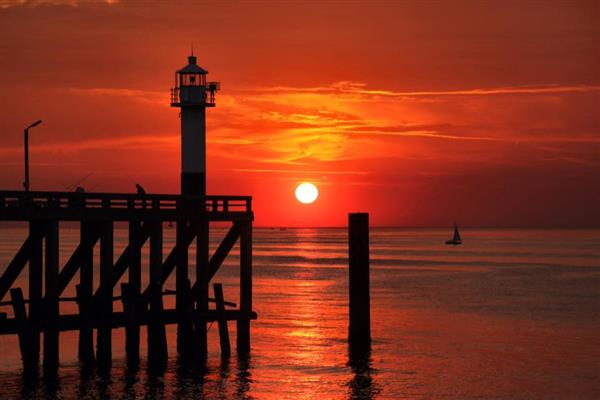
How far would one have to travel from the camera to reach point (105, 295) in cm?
2945

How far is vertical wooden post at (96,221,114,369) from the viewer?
29391 mm

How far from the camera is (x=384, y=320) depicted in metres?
49.0

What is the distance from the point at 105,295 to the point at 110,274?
0.67 meters

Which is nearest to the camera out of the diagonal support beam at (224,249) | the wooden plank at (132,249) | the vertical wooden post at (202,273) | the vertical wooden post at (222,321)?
the wooden plank at (132,249)

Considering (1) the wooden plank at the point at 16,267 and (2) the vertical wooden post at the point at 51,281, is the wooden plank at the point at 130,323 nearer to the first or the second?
(2) the vertical wooden post at the point at 51,281

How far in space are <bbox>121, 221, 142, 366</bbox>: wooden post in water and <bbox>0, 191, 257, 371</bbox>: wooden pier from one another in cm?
3

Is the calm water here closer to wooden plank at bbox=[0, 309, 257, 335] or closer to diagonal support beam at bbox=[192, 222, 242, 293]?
wooden plank at bbox=[0, 309, 257, 335]

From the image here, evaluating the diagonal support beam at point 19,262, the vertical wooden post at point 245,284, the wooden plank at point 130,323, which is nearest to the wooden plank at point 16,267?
the diagonal support beam at point 19,262

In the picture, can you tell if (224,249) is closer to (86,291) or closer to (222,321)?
(222,321)

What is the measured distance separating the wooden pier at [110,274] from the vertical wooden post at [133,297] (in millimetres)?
31

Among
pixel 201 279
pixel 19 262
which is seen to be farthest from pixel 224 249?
pixel 19 262

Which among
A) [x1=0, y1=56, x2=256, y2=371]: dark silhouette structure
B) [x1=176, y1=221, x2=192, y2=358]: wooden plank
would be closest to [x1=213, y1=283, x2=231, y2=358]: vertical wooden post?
[x1=0, y1=56, x2=256, y2=371]: dark silhouette structure

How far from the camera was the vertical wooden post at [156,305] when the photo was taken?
30.5 meters

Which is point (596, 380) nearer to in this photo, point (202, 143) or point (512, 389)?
point (512, 389)
